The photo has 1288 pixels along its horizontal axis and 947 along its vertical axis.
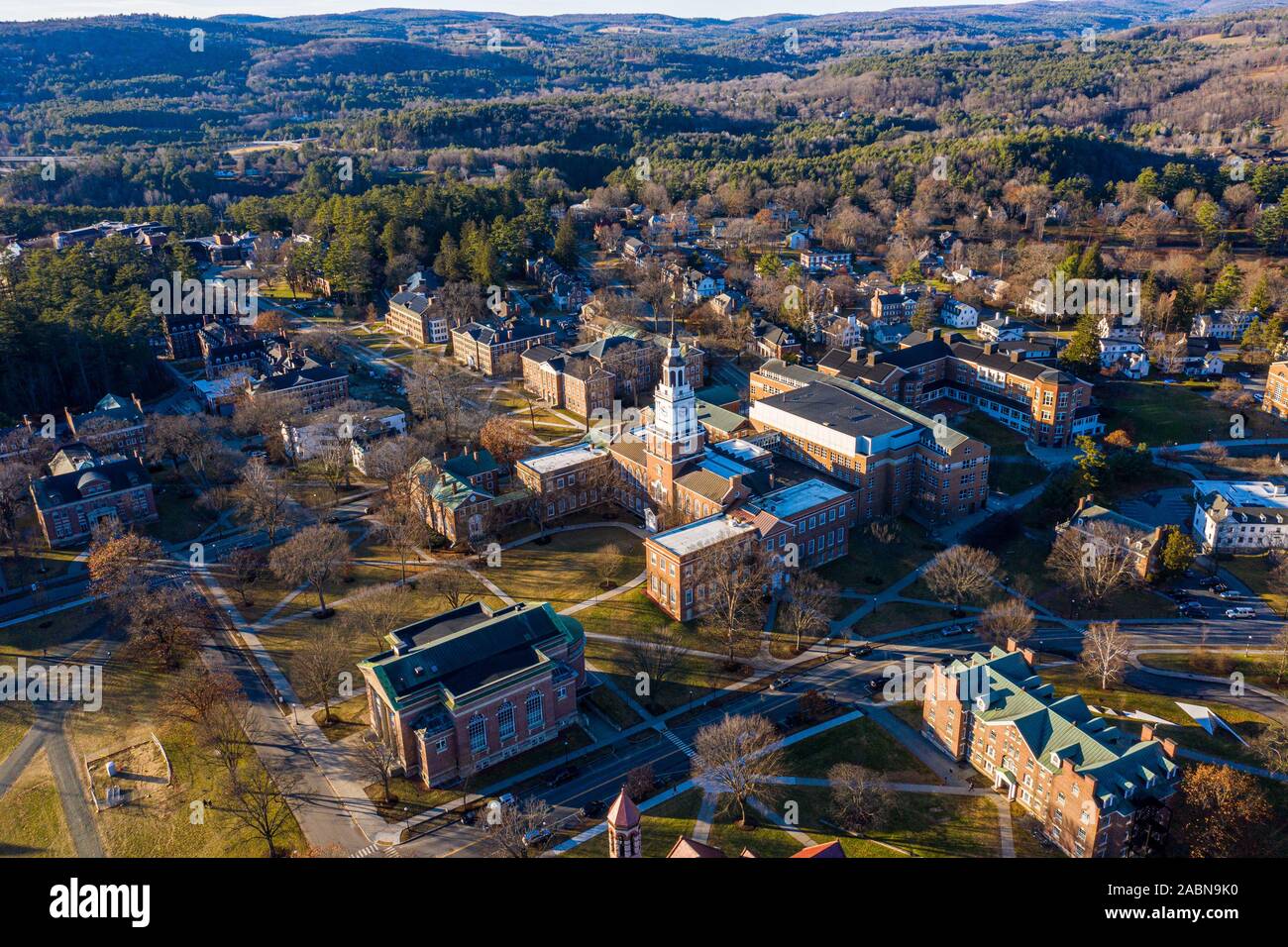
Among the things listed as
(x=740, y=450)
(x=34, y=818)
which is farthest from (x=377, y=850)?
(x=740, y=450)

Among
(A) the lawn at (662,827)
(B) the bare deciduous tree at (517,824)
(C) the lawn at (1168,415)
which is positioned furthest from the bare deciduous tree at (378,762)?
(C) the lawn at (1168,415)

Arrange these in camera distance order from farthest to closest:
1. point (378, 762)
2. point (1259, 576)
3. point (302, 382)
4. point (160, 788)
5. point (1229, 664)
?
point (302, 382)
point (1259, 576)
point (1229, 664)
point (160, 788)
point (378, 762)

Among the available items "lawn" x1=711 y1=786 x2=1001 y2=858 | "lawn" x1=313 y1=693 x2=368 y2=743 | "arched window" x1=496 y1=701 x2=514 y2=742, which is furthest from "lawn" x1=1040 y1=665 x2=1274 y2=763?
"lawn" x1=313 y1=693 x2=368 y2=743

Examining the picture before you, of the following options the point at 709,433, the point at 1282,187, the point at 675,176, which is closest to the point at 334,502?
the point at 709,433

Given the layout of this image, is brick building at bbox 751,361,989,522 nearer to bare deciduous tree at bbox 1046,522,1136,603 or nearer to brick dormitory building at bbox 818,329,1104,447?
bare deciduous tree at bbox 1046,522,1136,603

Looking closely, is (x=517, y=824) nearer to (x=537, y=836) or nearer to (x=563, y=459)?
(x=537, y=836)
